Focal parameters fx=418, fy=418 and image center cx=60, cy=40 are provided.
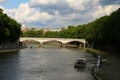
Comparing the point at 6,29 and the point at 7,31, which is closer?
the point at 7,31

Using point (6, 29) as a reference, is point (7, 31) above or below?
below

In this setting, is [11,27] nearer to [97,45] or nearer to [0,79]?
[97,45]

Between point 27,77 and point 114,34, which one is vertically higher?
point 114,34

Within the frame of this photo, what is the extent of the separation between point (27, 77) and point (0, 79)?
13.9 feet

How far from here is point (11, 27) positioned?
147250 millimetres

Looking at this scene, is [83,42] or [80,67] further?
[83,42]

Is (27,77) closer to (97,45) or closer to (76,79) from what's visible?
(76,79)

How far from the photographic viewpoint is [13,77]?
56.7 meters

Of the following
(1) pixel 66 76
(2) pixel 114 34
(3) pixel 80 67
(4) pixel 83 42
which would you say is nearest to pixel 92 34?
(4) pixel 83 42

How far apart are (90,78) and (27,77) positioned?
338 inches

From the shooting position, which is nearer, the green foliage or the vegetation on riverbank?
the green foliage

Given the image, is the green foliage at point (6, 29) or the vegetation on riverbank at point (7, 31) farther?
the vegetation on riverbank at point (7, 31)

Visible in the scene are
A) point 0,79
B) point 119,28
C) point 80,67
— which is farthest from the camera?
point 119,28

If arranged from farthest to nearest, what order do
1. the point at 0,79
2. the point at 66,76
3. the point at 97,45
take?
the point at 97,45, the point at 66,76, the point at 0,79
